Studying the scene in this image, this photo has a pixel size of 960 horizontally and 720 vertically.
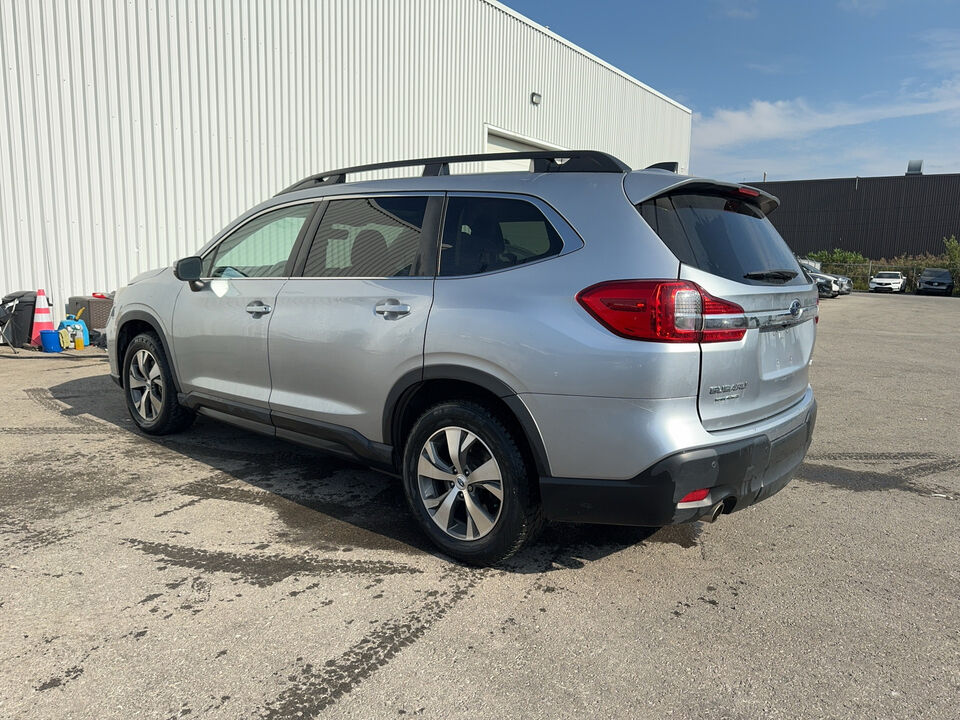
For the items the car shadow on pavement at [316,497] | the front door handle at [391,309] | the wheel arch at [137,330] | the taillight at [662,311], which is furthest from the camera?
the wheel arch at [137,330]

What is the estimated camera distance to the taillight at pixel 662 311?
2.60 metres

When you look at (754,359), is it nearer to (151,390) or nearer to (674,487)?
(674,487)

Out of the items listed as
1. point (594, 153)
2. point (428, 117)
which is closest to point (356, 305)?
point (594, 153)

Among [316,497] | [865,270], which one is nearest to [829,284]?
[865,270]

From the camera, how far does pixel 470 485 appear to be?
122 inches

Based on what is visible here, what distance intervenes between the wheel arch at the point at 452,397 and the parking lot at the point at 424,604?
0.58 m

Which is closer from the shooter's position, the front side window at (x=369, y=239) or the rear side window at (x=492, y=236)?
the rear side window at (x=492, y=236)

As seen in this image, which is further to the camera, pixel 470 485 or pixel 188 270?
pixel 188 270

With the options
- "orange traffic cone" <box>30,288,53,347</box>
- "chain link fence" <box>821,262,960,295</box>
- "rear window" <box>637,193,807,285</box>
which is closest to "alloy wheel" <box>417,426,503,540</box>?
"rear window" <box>637,193,807,285</box>

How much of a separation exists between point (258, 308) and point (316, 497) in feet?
3.83

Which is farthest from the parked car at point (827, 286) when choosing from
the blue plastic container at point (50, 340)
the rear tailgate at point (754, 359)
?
the rear tailgate at point (754, 359)

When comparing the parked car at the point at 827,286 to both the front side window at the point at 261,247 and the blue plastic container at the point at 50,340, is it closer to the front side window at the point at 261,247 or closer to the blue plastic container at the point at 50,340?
the blue plastic container at the point at 50,340

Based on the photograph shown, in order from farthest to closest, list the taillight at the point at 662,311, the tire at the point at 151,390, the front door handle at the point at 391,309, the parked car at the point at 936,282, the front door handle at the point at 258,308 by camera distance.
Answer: the parked car at the point at 936,282, the tire at the point at 151,390, the front door handle at the point at 258,308, the front door handle at the point at 391,309, the taillight at the point at 662,311

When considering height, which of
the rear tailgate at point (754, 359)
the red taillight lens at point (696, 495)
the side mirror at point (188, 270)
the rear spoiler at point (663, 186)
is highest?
the rear spoiler at point (663, 186)
